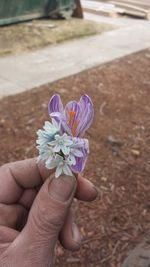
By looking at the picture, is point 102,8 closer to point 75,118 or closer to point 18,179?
point 18,179

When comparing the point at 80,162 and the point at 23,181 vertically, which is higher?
the point at 80,162

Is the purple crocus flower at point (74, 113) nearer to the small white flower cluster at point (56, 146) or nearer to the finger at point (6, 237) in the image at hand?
the small white flower cluster at point (56, 146)

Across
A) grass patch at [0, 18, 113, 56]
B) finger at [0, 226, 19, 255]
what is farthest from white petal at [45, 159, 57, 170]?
grass patch at [0, 18, 113, 56]

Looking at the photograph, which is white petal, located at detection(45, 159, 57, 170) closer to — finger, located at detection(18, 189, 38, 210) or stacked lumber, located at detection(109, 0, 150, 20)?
finger, located at detection(18, 189, 38, 210)

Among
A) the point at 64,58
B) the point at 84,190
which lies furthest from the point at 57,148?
the point at 64,58

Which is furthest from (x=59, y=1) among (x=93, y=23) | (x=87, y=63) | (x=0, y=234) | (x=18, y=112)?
(x=0, y=234)

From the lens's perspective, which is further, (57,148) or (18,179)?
(18,179)

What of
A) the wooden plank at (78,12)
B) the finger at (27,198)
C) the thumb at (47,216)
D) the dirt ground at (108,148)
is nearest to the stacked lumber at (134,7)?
the wooden plank at (78,12)

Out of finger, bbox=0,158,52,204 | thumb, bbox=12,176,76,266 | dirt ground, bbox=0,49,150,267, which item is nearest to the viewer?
thumb, bbox=12,176,76,266
